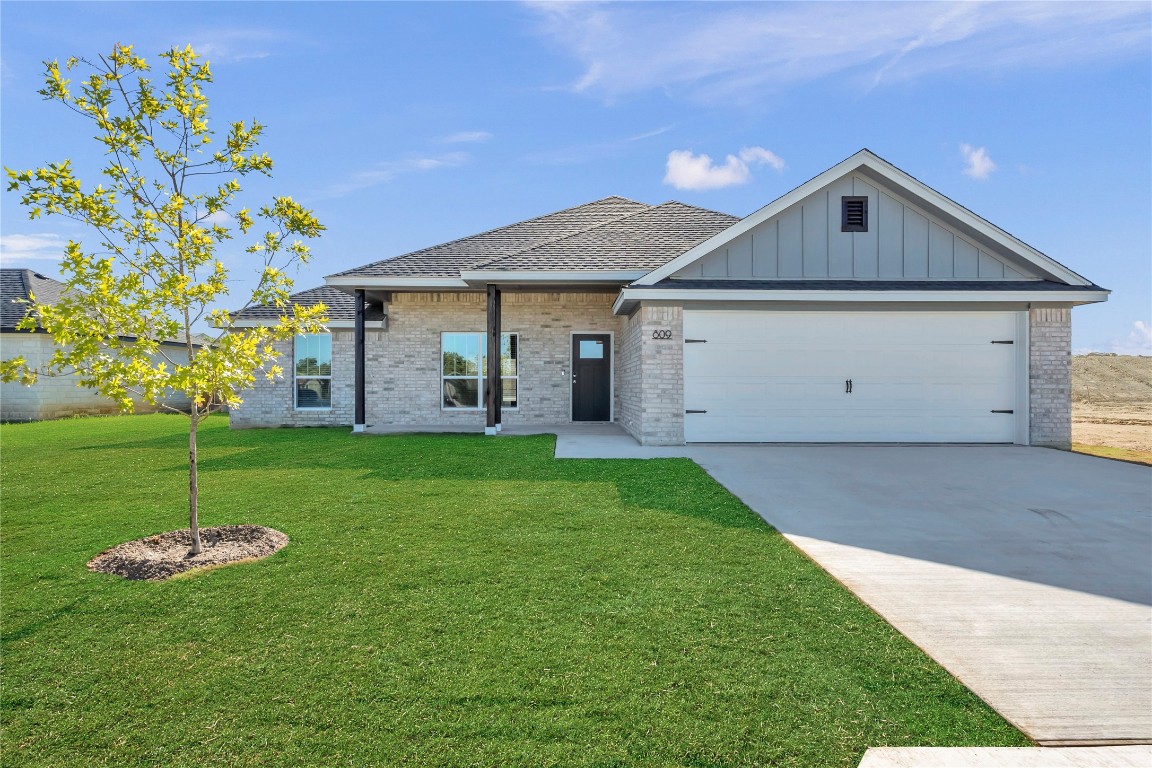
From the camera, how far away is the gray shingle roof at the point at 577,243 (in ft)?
40.6

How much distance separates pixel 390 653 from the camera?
9.70 ft

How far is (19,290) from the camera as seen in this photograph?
2117 cm

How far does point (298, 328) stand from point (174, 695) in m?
3.03

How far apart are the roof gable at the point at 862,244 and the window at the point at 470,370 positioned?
5.27 m

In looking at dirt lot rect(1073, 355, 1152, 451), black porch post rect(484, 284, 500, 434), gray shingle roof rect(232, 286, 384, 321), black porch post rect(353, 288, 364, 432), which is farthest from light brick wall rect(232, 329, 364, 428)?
dirt lot rect(1073, 355, 1152, 451)

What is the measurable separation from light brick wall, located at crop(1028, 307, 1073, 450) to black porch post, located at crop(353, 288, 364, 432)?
13.5 metres

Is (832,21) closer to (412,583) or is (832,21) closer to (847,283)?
(847,283)

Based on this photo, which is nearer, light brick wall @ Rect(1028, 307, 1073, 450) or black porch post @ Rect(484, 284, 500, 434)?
light brick wall @ Rect(1028, 307, 1073, 450)

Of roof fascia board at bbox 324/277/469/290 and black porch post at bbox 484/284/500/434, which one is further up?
roof fascia board at bbox 324/277/469/290

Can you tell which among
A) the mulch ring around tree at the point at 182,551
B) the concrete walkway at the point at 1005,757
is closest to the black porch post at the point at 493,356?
the mulch ring around tree at the point at 182,551

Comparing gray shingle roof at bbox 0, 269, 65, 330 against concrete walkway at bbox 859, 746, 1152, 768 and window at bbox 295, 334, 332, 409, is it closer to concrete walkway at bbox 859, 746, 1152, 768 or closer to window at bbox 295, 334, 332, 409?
window at bbox 295, 334, 332, 409

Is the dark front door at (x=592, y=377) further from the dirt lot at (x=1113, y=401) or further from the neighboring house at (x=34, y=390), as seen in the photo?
the neighboring house at (x=34, y=390)

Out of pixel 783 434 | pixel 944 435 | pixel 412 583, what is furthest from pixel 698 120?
pixel 412 583

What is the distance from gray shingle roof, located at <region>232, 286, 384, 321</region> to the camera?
14.8 meters
